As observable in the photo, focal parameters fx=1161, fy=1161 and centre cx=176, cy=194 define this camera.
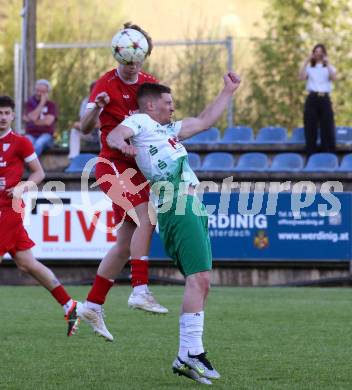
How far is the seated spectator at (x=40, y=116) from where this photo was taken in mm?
19734

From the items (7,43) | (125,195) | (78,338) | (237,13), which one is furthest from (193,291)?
(237,13)

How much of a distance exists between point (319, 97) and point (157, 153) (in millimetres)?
11447

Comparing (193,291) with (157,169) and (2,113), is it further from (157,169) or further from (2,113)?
(2,113)

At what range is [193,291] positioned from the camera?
25.2 ft

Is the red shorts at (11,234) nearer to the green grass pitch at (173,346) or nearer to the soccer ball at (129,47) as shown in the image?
the green grass pitch at (173,346)

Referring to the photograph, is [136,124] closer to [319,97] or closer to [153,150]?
[153,150]

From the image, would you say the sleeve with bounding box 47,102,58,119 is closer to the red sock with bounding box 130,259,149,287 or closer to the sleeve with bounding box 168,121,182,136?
the red sock with bounding box 130,259,149,287

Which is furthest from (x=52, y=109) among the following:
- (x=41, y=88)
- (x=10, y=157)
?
(x=10, y=157)

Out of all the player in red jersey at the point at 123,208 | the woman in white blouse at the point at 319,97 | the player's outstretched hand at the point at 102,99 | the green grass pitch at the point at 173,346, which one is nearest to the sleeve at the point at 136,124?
the player's outstretched hand at the point at 102,99

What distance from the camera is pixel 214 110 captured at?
7.87m

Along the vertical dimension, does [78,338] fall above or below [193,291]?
below

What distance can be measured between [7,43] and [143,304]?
28456 mm

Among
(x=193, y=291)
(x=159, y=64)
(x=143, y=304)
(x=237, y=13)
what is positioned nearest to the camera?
(x=193, y=291)

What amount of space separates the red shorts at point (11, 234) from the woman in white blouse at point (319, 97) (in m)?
9.10
